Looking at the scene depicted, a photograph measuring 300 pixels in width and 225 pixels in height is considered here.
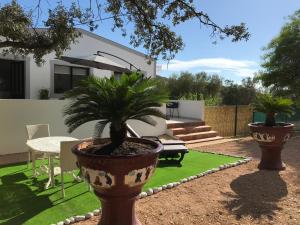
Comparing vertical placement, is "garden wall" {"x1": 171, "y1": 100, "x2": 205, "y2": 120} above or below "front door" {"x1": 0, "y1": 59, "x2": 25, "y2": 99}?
below

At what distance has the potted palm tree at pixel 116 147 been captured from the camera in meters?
3.71

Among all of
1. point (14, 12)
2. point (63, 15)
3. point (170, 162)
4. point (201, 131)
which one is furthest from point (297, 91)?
point (14, 12)

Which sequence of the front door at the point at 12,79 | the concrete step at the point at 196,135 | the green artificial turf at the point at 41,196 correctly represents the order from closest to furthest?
1. the green artificial turf at the point at 41,196
2. the concrete step at the point at 196,135
3. the front door at the point at 12,79

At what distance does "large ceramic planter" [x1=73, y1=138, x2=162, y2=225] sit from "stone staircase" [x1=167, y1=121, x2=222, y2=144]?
8.47 m

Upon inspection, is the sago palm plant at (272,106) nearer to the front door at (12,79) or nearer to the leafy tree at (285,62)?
the leafy tree at (285,62)

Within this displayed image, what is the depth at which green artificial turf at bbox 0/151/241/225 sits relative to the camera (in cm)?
480

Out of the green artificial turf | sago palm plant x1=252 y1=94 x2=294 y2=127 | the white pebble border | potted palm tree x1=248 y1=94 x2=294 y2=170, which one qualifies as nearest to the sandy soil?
the white pebble border

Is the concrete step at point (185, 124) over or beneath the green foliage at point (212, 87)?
beneath

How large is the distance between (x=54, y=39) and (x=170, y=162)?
13.1ft

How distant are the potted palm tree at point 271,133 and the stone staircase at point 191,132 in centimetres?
435

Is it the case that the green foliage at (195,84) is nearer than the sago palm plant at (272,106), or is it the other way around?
the sago palm plant at (272,106)

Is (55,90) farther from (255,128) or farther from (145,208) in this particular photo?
(145,208)

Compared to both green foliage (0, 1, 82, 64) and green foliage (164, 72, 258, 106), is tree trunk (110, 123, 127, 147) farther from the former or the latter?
green foliage (164, 72, 258, 106)

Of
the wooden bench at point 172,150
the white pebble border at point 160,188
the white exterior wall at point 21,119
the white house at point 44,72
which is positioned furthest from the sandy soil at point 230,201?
the white house at point 44,72
